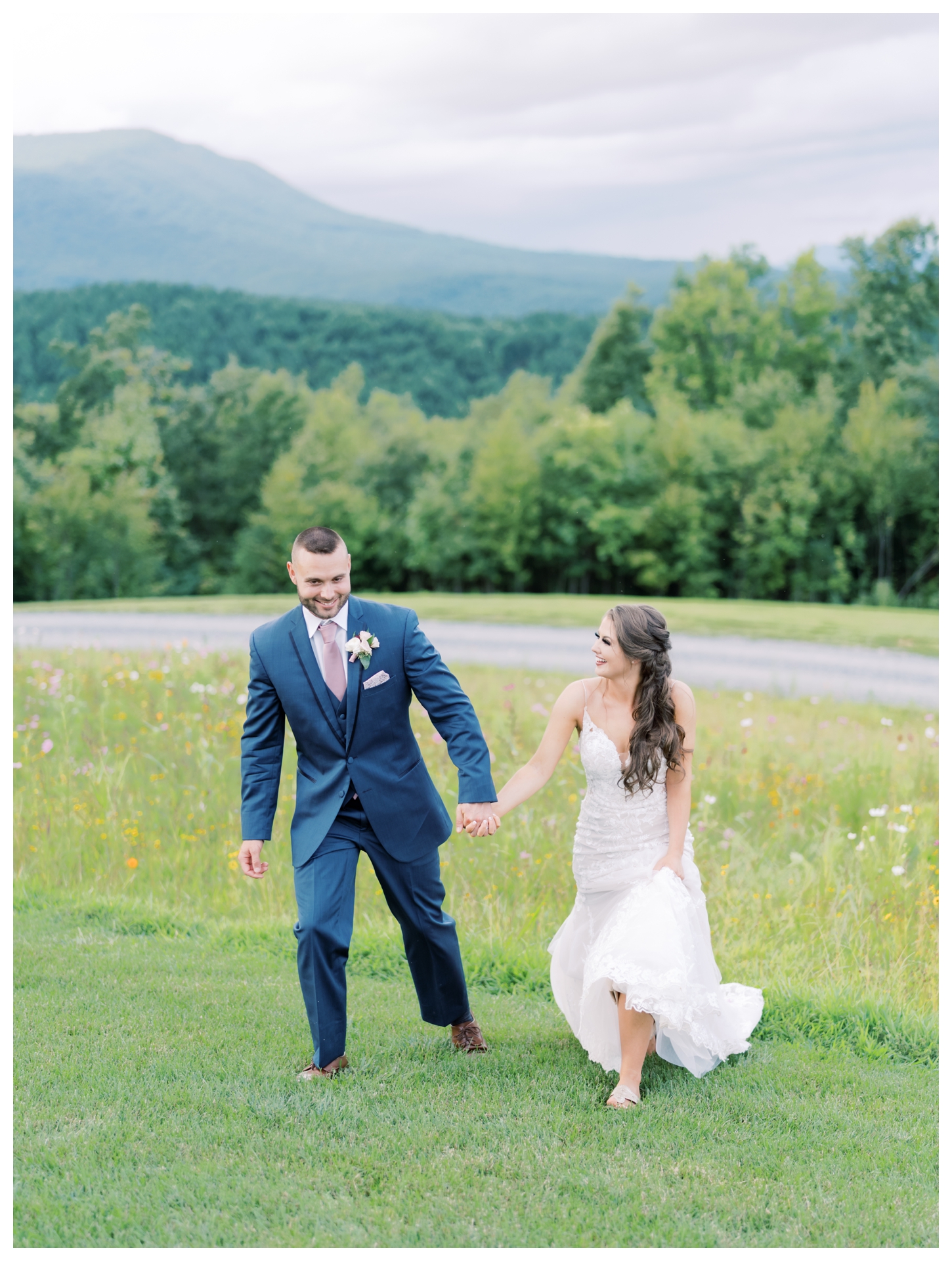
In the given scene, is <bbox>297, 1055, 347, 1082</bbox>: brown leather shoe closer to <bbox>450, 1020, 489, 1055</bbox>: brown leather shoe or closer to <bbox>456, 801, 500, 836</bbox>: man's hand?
<bbox>450, 1020, 489, 1055</bbox>: brown leather shoe

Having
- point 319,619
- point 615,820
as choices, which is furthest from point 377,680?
point 615,820

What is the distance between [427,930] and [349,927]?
0.31 metres

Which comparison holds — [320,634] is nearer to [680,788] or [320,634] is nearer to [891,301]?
[680,788]

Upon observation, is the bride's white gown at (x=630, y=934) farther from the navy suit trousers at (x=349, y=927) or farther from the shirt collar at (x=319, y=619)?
the shirt collar at (x=319, y=619)

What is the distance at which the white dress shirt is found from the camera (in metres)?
4.43

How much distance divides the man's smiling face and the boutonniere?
5.2 inches

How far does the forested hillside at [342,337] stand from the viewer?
58250 millimetres

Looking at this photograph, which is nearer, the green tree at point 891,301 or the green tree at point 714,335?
the green tree at point 891,301

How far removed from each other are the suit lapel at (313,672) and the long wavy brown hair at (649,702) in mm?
1078

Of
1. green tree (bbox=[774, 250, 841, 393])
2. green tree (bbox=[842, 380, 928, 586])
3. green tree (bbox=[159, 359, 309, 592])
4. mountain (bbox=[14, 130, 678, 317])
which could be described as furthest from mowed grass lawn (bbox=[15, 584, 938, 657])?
mountain (bbox=[14, 130, 678, 317])

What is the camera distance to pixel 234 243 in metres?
107

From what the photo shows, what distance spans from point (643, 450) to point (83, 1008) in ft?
102

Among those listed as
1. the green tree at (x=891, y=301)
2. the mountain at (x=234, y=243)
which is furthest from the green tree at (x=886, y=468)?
the mountain at (x=234, y=243)

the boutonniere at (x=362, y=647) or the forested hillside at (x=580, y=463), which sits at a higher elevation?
the forested hillside at (x=580, y=463)
